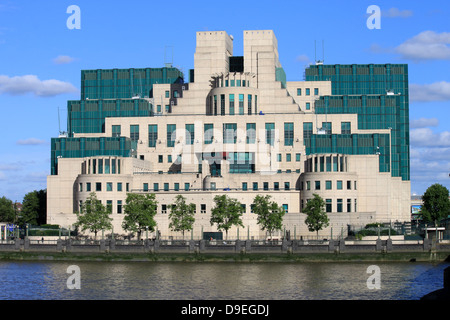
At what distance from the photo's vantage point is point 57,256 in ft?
388

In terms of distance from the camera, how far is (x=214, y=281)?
86.8 m

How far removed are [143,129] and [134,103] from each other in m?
12.6

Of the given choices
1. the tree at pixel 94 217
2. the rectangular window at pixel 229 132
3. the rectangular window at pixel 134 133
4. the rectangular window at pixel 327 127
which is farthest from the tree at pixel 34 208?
the rectangular window at pixel 327 127

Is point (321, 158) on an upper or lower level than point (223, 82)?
lower

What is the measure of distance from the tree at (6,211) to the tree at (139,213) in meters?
59.9

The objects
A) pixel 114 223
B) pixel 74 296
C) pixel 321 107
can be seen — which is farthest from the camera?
pixel 321 107

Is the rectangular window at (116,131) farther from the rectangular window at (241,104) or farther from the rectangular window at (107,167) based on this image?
the rectangular window at (241,104)

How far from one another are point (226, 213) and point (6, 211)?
76.1m

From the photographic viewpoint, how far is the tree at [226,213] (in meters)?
138

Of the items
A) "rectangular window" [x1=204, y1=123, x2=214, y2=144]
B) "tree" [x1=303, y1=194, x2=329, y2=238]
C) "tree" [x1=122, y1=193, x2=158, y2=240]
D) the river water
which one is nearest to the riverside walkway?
the river water

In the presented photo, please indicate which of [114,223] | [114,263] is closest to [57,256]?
[114,263]

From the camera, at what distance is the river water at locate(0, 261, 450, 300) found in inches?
2921
